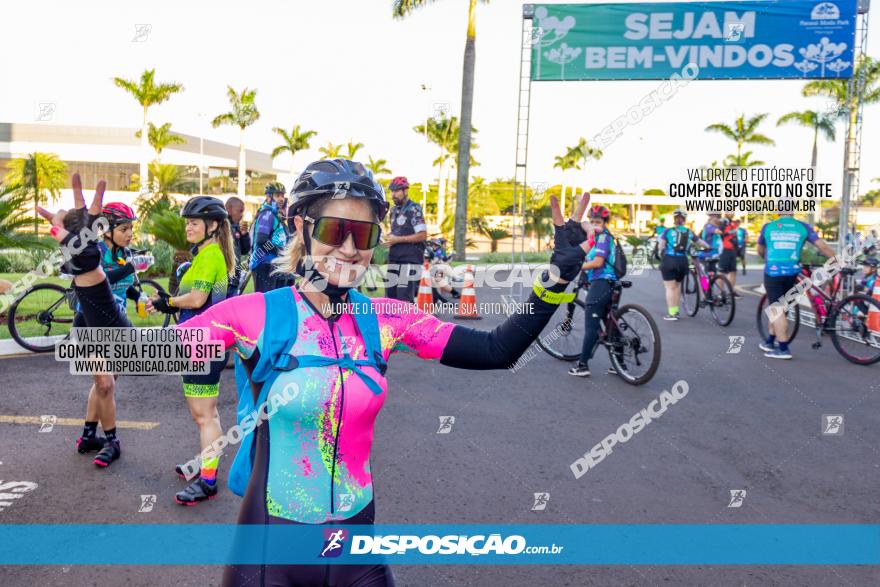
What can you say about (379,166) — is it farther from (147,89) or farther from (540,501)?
(540,501)

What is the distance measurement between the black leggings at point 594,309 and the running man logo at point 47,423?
223 inches

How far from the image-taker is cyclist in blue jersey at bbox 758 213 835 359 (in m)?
9.30

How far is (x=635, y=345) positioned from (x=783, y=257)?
3.18 m

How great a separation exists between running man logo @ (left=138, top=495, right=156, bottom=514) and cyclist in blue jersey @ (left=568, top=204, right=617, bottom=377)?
17.1ft

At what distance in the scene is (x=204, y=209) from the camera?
15.6 feet

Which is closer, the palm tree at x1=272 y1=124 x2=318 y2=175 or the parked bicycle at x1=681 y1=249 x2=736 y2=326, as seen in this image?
the parked bicycle at x1=681 y1=249 x2=736 y2=326

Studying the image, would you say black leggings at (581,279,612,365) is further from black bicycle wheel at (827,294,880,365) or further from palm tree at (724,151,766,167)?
palm tree at (724,151,766,167)

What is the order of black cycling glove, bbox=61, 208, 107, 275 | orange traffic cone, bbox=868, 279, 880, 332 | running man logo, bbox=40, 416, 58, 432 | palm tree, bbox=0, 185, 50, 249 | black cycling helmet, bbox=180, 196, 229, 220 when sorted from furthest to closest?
1. palm tree, bbox=0, 185, 50, 249
2. orange traffic cone, bbox=868, 279, 880, 332
3. running man logo, bbox=40, 416, 58, 432
4. black cycling helmet, bbox=180, 196, 229, 220
5. black cycling glove, bbox=61, 208, 107, 275

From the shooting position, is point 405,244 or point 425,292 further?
point 425,292

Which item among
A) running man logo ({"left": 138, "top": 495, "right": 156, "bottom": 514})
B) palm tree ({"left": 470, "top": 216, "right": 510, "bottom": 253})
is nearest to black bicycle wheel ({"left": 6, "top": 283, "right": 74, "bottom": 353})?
running man logo ({"left": 138, "top": 495, "right": 156, "bottom": 514})

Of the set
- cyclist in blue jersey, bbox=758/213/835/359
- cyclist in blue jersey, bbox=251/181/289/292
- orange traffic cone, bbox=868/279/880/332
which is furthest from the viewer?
cyclist in blue jersey, bbox=758/213/835/359

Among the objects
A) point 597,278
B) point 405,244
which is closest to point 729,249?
point 405,244

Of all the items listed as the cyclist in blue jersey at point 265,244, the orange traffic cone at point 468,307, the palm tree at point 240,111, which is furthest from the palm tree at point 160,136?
the cyclist in blue jersey at point 265,244

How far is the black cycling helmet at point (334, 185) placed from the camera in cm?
217
